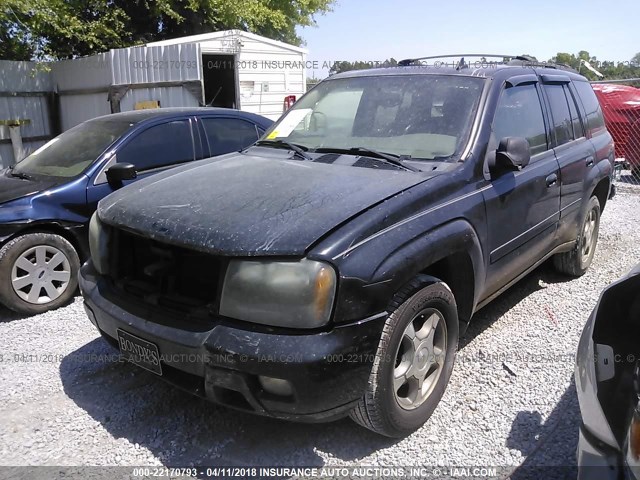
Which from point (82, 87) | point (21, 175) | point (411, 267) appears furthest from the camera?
point (82, 87)

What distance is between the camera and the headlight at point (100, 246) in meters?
2.96

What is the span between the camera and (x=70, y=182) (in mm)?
4586

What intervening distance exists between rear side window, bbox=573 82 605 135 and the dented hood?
278 cm

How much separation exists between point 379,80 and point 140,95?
27.1ft

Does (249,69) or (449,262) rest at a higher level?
(249,69)

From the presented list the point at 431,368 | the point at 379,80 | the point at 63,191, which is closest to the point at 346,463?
the point at 431,368

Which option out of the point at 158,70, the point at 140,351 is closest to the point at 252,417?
the point at 140,351

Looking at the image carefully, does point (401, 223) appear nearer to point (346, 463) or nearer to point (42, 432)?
point (346, 463)

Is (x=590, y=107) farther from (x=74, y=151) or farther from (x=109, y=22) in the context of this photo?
(x=109, y=22)

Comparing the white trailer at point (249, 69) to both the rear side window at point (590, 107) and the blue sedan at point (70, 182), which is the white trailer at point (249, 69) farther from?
the rear side window at point (590, 107)

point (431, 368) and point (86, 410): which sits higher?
point (431, 368)

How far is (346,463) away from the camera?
2.62 meters

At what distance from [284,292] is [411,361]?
2.78 feet

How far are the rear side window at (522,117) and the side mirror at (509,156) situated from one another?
0.18m
